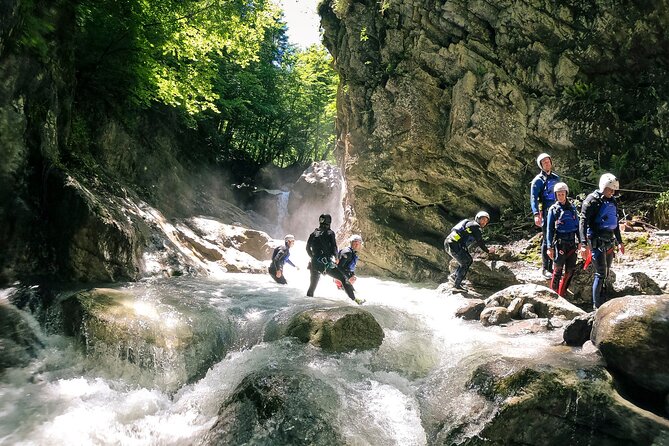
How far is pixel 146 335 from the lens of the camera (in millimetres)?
6375

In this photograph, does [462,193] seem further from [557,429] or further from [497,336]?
[557,429]

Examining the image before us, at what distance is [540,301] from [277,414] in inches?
216

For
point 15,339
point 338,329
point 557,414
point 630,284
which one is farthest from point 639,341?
point 15,339

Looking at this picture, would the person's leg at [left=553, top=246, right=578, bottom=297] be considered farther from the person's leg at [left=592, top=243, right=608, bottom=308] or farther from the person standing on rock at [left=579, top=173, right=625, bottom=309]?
the person's leg at [left=592, top=243, right=608, bottom=308]

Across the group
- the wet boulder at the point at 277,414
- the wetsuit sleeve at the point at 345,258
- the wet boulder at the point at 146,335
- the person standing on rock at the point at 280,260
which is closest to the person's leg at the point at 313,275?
the wetsuit sleeve at the point at 345,258

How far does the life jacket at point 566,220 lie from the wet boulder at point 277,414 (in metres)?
6.08

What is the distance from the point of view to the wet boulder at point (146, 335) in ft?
20.1

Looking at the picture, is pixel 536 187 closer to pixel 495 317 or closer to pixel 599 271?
pixel 599 271

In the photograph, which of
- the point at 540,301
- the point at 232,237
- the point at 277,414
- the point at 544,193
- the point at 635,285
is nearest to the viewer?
the point at 277,414

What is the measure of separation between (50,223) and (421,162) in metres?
11.9

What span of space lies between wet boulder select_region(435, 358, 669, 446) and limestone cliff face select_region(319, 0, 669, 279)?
33.5 ft

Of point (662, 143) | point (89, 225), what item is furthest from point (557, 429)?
point (662, 143)

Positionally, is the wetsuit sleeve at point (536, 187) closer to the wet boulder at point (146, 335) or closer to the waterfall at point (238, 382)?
the waterfall at point (238, 382)

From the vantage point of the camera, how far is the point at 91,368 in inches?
235
